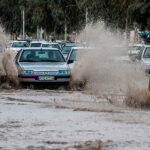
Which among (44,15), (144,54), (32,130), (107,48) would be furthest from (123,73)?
(44,15)

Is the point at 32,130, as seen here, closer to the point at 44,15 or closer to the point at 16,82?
the point at 16,82

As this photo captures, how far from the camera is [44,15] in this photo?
2596 inches

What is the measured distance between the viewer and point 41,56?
23.7 meters

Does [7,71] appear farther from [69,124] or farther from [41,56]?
[69,124]

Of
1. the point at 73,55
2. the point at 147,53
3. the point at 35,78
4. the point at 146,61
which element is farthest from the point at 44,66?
the point at 147,53

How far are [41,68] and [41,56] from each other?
164 centimetres

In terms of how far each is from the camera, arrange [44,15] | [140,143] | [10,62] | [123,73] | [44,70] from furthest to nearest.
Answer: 1. [44,15]
2. [123,73]
3. [10,62]
4. [44,70]
5. [140,143]

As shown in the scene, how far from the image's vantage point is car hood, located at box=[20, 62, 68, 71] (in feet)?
72.3

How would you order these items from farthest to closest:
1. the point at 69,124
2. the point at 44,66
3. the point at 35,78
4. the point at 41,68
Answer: the point at 44,66
the point at 41,68
the point at 35,78
the point at 69,124

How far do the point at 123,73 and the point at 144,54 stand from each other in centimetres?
283

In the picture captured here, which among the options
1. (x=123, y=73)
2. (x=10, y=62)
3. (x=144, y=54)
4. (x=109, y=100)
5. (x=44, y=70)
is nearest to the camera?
(x=109, y=100)

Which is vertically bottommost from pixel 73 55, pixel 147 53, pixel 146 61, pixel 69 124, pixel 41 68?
pixel 146 61

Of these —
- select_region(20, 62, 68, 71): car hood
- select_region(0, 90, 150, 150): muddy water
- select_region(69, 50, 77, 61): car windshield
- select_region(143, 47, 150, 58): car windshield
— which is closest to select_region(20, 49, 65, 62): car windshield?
select_region(20, 62, 68, 71): car hood

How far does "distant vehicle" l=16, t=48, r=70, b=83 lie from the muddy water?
2875 millimetres
